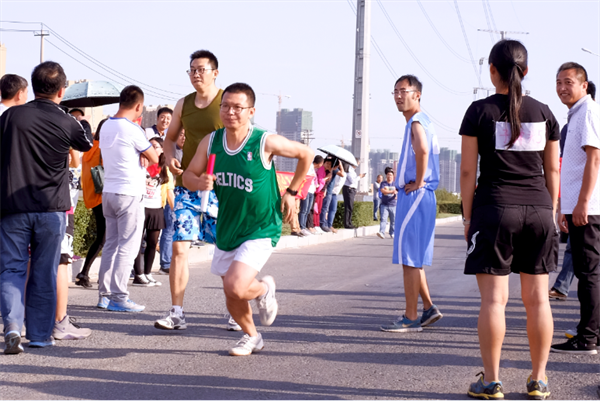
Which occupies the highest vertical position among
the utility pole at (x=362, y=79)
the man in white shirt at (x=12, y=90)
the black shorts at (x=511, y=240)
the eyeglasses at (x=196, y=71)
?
the utility pole at (x=362, y=79)

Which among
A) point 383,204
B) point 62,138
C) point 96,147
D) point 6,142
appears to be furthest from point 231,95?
point 383,204

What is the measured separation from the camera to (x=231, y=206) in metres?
5.41

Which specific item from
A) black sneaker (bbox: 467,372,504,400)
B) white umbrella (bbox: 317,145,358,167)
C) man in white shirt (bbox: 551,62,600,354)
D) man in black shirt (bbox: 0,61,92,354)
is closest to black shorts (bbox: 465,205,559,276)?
black sneaker (bbox: 467,372,504,400)

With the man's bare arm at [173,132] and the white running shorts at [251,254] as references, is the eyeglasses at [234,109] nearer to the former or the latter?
the white running shorts at [251,254]

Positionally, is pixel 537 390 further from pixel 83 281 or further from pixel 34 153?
pixel 83 281

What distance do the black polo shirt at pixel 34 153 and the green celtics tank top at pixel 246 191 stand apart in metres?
1.22

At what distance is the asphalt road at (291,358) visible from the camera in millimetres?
4578

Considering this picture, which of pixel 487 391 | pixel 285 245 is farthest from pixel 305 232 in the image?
pixel 487 391

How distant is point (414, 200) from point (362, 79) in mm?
21573

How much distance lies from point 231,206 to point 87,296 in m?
3.65

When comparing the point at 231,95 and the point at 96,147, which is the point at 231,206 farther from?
the point at 96,147

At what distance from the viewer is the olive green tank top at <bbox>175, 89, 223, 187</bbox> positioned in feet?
20.9

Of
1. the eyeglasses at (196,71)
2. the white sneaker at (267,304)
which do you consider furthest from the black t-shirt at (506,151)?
the eyeglasses at (196,71)

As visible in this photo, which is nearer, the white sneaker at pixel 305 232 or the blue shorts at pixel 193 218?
the blue shorts at pixel 193 218
